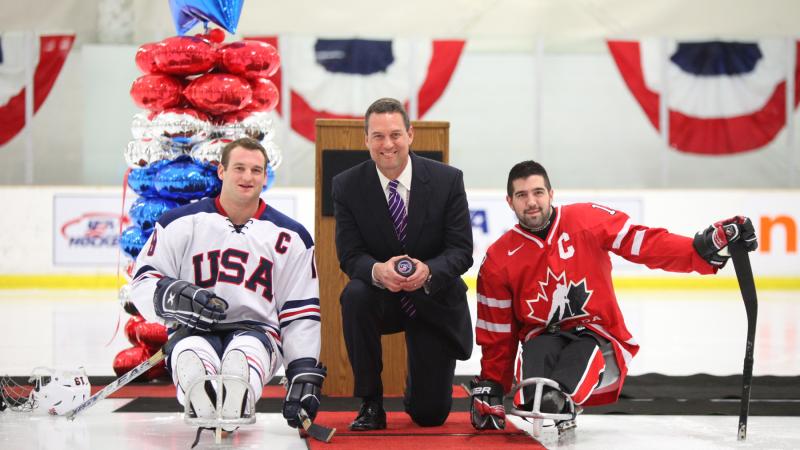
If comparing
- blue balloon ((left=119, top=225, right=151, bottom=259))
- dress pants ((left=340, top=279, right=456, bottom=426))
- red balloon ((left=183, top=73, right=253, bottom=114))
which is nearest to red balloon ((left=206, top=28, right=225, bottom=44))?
red balloon ((left=183, top=73, right=253, bottom=114))

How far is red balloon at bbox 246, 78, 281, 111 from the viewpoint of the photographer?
4.49 metres

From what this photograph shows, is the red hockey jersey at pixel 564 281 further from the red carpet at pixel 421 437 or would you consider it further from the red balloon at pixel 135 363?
the red balloon at pixel 135 363

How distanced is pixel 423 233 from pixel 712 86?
7.88 metres

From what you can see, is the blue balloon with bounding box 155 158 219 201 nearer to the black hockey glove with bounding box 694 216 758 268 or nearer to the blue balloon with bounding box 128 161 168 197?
the blue balloon with bounding box 128 161 168 197

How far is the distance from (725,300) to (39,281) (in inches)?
238

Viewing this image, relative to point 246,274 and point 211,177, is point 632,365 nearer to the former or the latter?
point 211,177

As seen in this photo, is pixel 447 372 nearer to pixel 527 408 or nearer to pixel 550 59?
pixel 527 408

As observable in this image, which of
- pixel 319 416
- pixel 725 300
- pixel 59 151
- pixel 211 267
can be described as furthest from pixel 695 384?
pixel 59 151

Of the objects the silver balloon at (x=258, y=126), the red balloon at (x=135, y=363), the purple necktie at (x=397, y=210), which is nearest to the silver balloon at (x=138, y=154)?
the silver balloon at (x=258, y=126)

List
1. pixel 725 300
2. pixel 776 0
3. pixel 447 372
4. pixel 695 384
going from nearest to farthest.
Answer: pixel 447 372 → pixel 695 384 → pixel 725 300 → pixel 776 0

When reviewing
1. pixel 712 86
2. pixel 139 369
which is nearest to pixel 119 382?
pixel 139 369

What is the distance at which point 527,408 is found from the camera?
10.1 ft

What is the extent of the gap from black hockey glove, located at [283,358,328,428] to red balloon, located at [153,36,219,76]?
1.76 m

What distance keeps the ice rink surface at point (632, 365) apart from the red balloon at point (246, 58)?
4.79 feet
